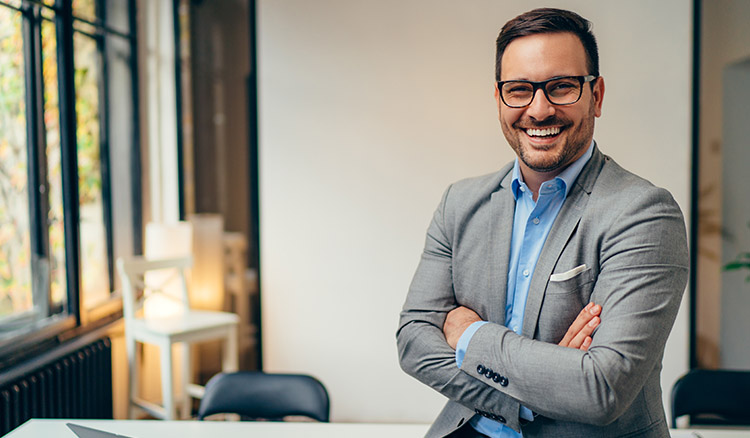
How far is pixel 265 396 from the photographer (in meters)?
2.18

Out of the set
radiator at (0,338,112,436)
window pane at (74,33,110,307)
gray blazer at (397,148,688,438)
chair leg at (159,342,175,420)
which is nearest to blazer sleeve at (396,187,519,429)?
gray blazer at (397,148,688,438)

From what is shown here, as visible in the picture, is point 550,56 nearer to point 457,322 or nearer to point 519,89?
point 519,89

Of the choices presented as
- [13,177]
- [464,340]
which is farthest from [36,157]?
[464,340]

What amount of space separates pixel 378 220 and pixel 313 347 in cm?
94

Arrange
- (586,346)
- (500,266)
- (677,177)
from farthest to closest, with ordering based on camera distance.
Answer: (677,177)
(500,266)
(586,346)

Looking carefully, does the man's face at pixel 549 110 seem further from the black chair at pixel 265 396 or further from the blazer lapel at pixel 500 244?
the black chair at pixel 265 396

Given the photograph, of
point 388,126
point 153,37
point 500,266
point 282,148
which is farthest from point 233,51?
point 500,266

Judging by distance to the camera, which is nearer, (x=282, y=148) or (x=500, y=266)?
(x=500, y=266)

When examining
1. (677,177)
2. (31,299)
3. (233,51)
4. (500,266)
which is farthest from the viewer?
(233,51)

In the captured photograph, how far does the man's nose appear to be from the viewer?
4.64ft

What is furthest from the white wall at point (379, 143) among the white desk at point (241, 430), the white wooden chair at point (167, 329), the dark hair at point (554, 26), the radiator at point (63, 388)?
the dark hair at point (554, 26)

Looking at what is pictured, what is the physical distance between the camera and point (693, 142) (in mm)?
3545

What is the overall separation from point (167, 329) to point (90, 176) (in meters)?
1.14

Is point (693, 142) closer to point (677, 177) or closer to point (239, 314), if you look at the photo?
point (677, 177)
